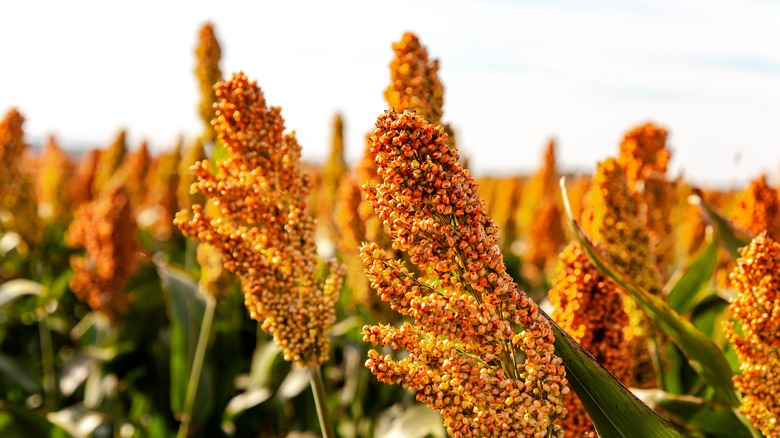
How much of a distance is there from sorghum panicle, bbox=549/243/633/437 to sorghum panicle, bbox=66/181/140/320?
362 cm

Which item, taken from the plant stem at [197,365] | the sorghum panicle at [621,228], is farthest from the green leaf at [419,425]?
the plant stem at [197,365]

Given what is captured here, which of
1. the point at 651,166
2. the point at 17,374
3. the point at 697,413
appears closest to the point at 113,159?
the point at 17,374

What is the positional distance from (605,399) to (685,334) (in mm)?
670

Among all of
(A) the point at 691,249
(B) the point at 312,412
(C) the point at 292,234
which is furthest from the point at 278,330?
(A) the point at 691,249

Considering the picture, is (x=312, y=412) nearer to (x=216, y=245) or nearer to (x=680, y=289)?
(x=680, y=289)

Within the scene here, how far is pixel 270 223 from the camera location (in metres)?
1.99

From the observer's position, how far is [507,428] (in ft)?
4.44

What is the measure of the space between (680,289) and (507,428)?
227 cm

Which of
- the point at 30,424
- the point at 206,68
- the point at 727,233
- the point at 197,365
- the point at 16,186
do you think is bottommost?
the point at 30,424

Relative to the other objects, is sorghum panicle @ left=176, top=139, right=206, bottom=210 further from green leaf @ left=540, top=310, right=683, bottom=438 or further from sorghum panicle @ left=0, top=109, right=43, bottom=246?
green leaf @ left=540, top=310, right=683, bottom=438

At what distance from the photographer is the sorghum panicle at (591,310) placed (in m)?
1.95

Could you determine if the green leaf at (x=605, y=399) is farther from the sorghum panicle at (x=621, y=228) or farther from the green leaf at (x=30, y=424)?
the green leaf at (x=30, y=424)

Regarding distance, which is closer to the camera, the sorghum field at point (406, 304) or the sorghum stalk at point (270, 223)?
the sorghum field at point (406, 304)

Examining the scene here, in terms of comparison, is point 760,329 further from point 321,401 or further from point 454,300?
point 321,401
